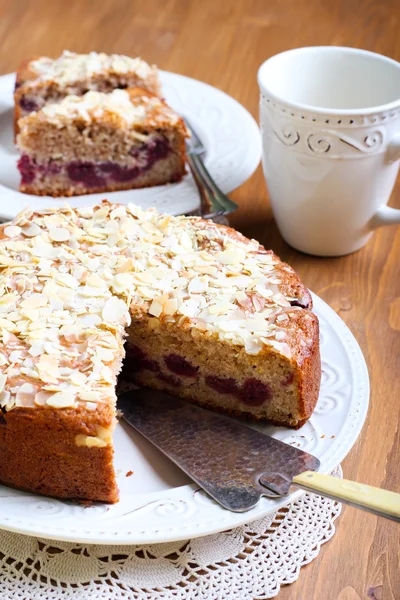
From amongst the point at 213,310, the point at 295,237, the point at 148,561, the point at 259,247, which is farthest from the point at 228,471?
the point at 295,237

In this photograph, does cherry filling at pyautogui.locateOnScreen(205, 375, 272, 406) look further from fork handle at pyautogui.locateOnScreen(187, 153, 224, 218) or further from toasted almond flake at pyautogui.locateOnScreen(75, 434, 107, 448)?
fork handle at pyautogui.locateOnScreen(187, 153, 224, 218)

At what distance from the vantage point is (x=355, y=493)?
137 centimetres

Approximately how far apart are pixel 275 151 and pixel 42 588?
1.32 metres

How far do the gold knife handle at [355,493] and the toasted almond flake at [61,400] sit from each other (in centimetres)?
43

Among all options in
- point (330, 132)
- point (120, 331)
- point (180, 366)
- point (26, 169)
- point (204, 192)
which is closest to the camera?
point (120, 331)

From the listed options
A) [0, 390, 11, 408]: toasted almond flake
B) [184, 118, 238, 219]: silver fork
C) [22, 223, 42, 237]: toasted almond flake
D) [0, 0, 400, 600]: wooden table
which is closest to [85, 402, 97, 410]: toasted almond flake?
[0, 390, 11, 408]: toasted almond flake

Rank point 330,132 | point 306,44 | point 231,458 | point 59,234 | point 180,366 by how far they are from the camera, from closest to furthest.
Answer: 1. point 231,458
2. point 180,366
3. point 59,234
4. point 330,132
5. point 306,44

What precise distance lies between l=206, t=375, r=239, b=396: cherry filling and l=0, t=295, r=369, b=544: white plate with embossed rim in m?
0.11

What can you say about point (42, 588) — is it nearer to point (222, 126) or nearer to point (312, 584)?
Answer: point (312, 584)

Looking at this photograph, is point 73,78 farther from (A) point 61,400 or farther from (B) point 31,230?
(A) point 61,400

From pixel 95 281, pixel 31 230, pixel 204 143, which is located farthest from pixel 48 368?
pixel 204 143

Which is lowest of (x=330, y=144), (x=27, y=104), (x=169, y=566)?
(x=169, y=566)

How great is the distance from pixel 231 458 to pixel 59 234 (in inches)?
28.1

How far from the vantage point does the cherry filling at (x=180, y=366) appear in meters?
1.83
